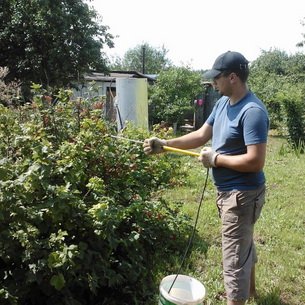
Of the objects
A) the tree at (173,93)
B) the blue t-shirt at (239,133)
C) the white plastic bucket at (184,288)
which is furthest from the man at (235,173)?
the tree at (173,93)

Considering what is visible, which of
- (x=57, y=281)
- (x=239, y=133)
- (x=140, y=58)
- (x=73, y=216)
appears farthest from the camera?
(x=140, y=58)

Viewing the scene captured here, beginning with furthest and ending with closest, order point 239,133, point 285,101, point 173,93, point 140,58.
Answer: point 140,58 → point 173,93 → point 285,101 → point 239,133

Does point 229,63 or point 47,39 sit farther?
point 47,39

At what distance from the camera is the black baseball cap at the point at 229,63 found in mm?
2383

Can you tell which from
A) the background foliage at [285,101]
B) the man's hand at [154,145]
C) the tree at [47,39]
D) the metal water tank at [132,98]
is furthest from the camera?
the background foliage at [285,101]

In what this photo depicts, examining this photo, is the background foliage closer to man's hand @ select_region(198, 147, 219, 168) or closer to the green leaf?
man's hand @ select_region(198, 147, 219, 168)

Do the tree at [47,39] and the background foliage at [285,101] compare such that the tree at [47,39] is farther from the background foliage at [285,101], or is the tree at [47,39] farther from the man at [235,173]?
the man at [235,173]

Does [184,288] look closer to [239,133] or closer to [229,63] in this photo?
[239,133]

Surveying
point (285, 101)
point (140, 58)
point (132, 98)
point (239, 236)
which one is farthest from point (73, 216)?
point (140, 58)

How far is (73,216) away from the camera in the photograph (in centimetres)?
256

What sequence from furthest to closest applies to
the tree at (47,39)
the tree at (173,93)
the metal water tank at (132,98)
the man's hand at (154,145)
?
the tree at (173,93)
the tree at (47,39)
the metal water tank at (132,98)
the man's hand at (154,145)

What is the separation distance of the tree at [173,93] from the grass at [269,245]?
9.69m

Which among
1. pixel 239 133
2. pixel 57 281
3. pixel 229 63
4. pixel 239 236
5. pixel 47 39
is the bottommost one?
pixel 57 281

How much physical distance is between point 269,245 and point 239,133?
6.78 ft
